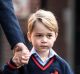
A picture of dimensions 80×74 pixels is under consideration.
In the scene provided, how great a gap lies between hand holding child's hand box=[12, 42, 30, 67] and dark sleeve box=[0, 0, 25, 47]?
90 millimetres

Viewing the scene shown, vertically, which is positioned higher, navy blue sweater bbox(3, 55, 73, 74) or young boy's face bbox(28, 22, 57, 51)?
young boy's face bbox(28, 22, 57, 51)

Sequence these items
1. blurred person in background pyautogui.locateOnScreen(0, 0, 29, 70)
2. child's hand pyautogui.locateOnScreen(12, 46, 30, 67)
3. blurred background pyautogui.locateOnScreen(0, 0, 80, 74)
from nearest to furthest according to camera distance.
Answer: child's hand pyautogui.locateOnScreen(12, 46, 30, 67), blurred person in background pyautogui.locateOnScreen(0, 0, 29, 70), blurred background pyautogui.locateOnScreen(0, 0, 80, 74)

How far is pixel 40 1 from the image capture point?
1641 cm

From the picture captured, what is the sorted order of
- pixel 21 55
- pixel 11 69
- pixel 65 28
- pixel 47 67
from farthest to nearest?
pixel 65 28
pixel 47 67
pixel 11 69
pixel 21 55

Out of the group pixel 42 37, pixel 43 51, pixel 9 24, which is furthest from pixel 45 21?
pixel 9 24

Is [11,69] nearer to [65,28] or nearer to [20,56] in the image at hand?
[20,56]

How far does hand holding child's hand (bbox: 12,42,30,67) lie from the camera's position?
5.25 meters

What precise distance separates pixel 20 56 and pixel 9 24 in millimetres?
363

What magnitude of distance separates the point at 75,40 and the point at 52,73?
1078 cm

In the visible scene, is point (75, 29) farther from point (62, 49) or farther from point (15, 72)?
point (15, 72)

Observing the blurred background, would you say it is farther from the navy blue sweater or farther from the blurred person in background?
the blurred person in background

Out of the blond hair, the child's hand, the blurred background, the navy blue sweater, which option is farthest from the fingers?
the blurred background

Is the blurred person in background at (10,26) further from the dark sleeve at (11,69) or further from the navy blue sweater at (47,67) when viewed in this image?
the navy blue sweater at (47,67)

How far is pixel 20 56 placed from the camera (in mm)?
5289
